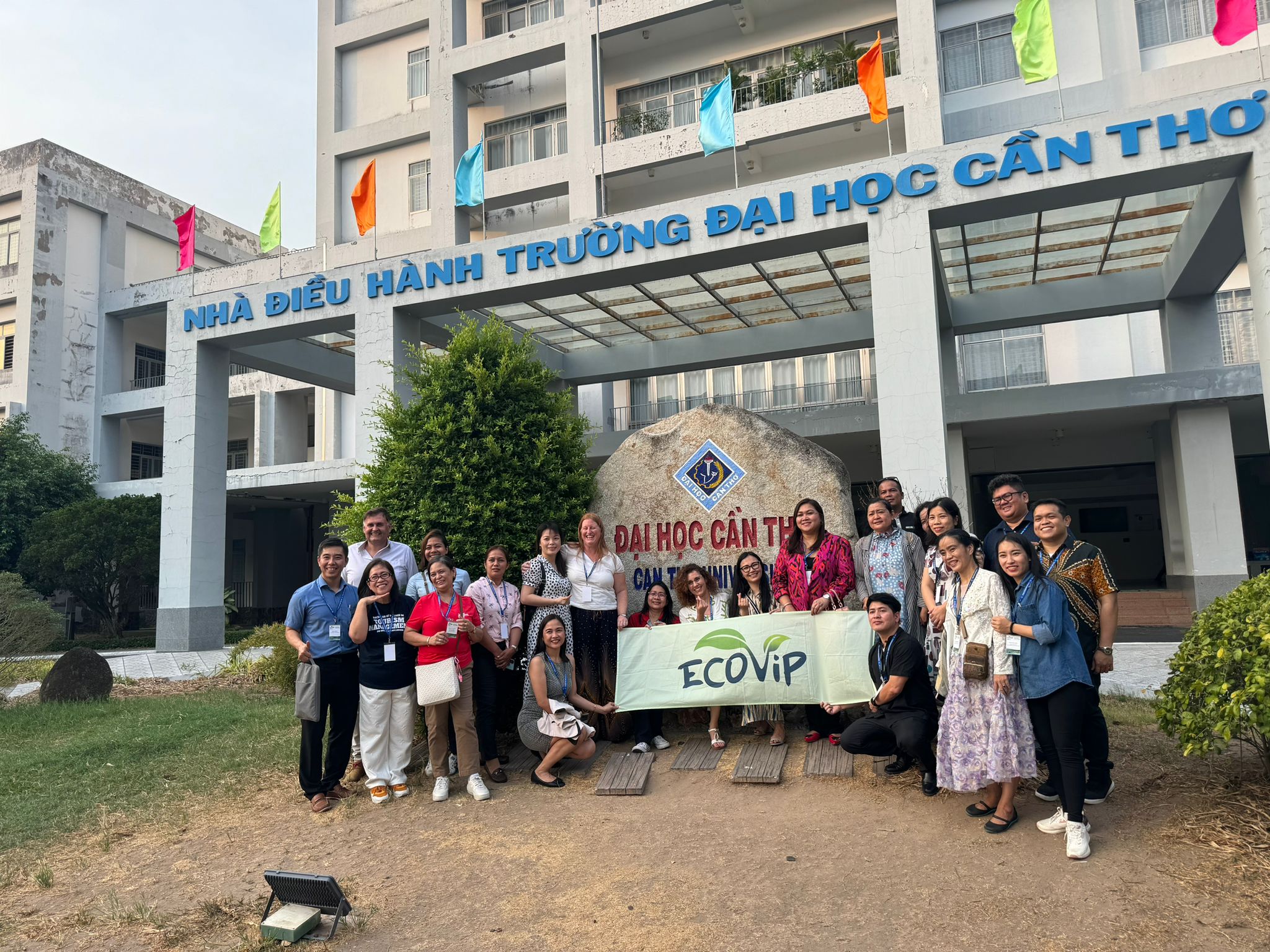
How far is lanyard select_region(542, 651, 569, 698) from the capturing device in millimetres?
5973

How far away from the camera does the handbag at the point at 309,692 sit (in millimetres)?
5602

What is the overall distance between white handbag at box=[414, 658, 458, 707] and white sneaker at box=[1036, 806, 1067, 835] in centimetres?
355

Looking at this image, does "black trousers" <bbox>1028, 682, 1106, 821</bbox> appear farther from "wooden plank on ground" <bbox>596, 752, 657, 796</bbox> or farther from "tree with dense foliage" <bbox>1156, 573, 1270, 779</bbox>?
"wooden plank on ground" <bbox>596, 752, 657, 796</bbox>

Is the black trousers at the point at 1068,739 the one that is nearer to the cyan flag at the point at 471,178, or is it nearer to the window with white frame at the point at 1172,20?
the cyan flag at the point at 471,178

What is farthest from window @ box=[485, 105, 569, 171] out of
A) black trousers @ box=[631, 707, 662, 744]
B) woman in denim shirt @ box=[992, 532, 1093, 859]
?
woman in denim shirt @ box=[992, 532, 1093, 859]

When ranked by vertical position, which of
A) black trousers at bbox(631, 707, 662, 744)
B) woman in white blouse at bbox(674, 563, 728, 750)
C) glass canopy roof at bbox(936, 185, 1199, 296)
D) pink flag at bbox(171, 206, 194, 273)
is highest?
pink flag at bbox(171, 206, 194, 273)

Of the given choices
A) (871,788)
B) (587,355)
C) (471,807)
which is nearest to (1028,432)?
(587,355)

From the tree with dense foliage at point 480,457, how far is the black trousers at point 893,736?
3313mm

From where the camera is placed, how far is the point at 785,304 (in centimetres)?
1644

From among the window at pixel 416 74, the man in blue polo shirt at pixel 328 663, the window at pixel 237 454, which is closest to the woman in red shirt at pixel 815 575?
A: the man in blue polo shirt at pixel 328 663

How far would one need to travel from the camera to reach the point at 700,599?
6.46 meters

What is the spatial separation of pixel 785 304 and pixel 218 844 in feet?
44.9

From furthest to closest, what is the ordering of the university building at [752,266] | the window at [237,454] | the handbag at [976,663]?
the window at [237,454] → the university building at [752,266] → the handbag at [976,663]

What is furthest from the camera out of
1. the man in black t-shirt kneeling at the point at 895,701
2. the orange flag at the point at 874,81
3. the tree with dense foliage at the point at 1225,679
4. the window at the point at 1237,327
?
the window at the point at 1237,327
